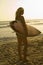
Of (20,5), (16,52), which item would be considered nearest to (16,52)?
(16,52)

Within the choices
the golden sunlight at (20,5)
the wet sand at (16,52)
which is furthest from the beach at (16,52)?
the golden sunlight at (20,5)

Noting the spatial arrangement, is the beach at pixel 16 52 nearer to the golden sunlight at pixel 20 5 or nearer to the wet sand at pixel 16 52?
the wet sand at pixel 16 52

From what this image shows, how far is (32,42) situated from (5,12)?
2927mm

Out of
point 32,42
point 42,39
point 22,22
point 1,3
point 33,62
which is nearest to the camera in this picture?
point 22,22

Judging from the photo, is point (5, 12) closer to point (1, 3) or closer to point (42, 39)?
point (1, 3)

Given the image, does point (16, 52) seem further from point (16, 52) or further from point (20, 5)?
point (20, 5)

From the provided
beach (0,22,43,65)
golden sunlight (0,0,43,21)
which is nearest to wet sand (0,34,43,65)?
beach (0,22,43,65)

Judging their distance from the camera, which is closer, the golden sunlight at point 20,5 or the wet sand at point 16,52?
the wet sand at point 16,52

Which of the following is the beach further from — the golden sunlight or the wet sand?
the golden sunlight

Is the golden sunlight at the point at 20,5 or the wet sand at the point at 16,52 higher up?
the golden sunlight at the point at 20,5

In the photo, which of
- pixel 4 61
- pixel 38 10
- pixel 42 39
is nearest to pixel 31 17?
pixel 38 10

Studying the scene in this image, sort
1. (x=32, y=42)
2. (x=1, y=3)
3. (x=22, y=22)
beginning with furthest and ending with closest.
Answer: (x=1, y=3), (x=32, y=42), (x=22, y=22)

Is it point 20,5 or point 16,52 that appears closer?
point 16,52

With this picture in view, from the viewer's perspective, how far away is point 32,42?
352cm
